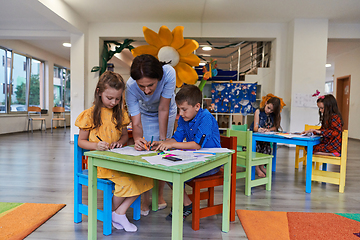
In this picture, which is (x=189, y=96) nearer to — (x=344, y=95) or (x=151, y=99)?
(x=151, y=99)

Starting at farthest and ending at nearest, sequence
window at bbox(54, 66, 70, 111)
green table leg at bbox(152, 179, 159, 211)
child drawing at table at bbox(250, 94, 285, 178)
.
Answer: window at bbox(54, 66, 70, 111) < child drawing at table at bbox(250, 94, 285, 178) < green table leg at bbox(152, 179, 159, 211)

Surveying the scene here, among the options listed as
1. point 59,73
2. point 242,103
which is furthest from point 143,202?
point 59,73

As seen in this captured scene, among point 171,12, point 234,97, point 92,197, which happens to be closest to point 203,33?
point 171,12

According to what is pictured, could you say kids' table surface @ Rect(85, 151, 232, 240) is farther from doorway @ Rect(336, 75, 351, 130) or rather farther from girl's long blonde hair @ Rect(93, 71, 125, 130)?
doorway @ Rect(336, 75, 351, 130)

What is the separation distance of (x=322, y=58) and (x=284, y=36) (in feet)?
3.04

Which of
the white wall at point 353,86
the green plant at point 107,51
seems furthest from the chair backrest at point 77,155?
the white wall at point 353,86

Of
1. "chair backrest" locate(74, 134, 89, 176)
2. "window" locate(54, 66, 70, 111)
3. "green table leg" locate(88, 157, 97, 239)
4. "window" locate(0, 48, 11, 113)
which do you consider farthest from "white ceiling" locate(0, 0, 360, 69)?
"window" locate(54, 66, 70, 111)

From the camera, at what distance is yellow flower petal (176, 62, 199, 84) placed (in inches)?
91.4

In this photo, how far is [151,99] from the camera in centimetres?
167

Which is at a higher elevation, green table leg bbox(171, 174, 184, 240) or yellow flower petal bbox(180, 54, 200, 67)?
yellow flower petal bbox(180, 54, 200, 67)

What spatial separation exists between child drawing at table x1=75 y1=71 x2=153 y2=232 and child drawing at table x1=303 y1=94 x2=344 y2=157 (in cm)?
197

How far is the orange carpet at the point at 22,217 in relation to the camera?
141 cm

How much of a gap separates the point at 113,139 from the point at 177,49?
118 centimetres

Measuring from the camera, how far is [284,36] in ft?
17.7
